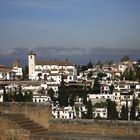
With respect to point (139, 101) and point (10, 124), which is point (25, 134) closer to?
point (10, 124)

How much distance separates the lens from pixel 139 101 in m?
51.3

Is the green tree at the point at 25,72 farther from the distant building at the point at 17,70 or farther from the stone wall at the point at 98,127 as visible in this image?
the stone wall at the point at 98,127

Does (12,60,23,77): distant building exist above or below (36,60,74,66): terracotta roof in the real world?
below

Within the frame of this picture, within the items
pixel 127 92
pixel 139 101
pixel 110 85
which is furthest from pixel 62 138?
pixel 110 85

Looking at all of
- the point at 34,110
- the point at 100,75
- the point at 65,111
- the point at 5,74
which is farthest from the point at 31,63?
the point at 34,110

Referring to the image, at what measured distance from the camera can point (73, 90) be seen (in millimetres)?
56344

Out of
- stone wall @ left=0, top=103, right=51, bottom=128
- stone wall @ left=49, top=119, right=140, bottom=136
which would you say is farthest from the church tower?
stone wall @ left=49, top=119, right=140, bottom=136

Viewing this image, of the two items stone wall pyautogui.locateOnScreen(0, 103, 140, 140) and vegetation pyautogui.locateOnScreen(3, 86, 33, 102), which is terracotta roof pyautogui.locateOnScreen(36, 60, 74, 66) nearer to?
vegetation pyautogui.locateOnScreen(3, 86, 33, 102)

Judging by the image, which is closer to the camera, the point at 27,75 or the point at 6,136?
the point at 6,136

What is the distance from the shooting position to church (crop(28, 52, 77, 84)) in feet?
257

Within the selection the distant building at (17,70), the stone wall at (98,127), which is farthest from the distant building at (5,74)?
the stone wall at (98,127)

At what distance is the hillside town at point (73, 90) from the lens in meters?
42.8

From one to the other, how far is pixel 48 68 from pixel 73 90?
1132 inches

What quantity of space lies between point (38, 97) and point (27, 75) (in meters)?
31.4
